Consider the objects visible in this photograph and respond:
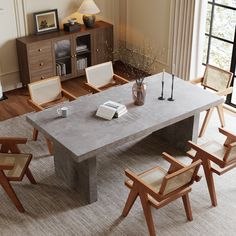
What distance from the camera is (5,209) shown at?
15.6ft

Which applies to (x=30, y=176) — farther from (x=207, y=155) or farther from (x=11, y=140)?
(x=207, y=155)

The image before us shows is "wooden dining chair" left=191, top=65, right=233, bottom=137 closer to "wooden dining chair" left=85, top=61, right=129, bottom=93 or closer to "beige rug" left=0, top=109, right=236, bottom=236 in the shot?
"beige rug" left=0, top=109, right=236, bottom=236

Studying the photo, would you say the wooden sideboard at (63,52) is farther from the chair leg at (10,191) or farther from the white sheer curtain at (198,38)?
the chair leg at (10,191)

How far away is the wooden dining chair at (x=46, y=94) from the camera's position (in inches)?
224

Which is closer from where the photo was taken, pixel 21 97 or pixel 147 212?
pixel 147 212

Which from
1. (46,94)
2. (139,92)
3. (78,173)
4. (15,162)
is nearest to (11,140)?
(15,162)

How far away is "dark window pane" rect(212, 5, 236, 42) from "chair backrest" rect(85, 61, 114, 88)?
1.73 m

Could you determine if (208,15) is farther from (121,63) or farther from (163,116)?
(163,116)

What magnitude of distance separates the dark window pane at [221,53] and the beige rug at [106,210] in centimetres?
203

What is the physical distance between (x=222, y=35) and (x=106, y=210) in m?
A: 3.35

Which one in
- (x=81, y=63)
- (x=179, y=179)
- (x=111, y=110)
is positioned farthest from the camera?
(x=81, y=63)

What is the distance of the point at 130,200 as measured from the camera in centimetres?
449

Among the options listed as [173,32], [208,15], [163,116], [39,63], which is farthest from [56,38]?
[163,116]

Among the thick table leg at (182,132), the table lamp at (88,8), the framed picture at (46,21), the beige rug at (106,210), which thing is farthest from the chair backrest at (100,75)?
the framed picture at (46,21)
